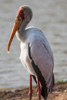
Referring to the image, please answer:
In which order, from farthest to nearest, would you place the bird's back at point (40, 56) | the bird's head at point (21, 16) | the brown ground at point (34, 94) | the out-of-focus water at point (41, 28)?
the out-of-focus water at point (41, 28) → the brown ground at point (34, 94) → the bird's head at point (21, 16) → the bird's back at point (40, 56)

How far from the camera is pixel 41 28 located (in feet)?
43.3

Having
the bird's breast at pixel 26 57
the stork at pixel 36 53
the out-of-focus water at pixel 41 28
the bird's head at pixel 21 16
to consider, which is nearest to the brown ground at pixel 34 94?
the stork at pixel 36 53

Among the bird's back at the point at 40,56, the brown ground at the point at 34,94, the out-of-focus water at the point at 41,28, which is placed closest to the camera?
the bird's back at the point at 40,56

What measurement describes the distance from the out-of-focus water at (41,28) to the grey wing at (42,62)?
231 cm

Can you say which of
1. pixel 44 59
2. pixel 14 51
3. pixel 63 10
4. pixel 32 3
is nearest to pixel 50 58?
pixel 44 59

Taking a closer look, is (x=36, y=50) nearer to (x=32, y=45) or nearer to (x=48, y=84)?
(x=32, y=45)

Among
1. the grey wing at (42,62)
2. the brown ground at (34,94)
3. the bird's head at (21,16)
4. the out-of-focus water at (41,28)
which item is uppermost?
the bird's head at (21,16)

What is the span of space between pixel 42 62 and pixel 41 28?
769cm

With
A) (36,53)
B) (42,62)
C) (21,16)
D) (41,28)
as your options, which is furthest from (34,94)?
(41,28)

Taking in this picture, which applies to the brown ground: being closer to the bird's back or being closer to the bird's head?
the bird's back

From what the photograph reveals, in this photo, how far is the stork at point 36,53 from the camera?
548 centimetres

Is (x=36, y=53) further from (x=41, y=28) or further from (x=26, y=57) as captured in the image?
(x=41, y=28)

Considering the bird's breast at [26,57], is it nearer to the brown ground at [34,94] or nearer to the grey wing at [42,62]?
the grey wing at [42,62]

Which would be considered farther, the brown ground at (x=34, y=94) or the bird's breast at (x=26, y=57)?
the brown ground at (x=34, y=94)
